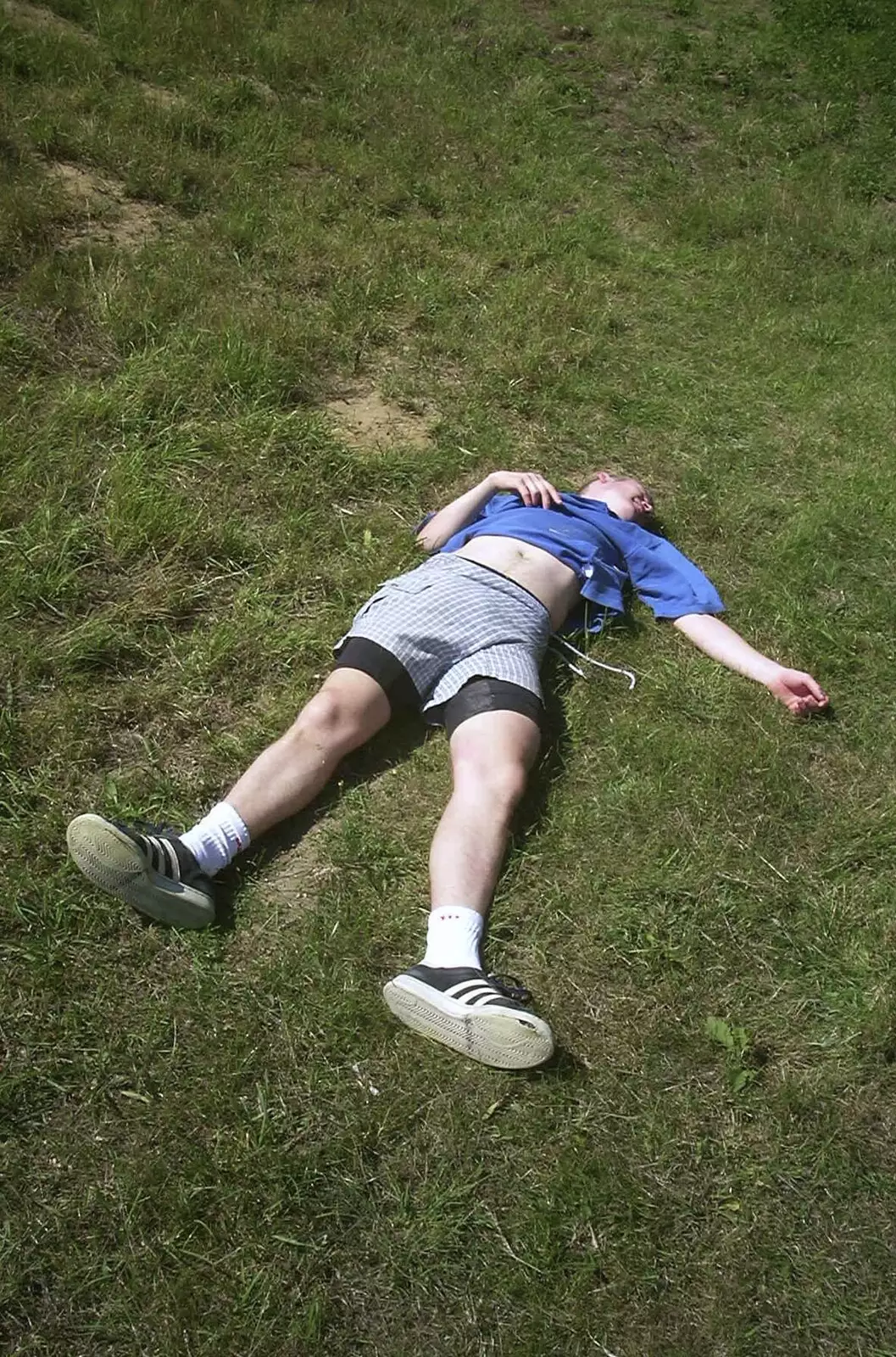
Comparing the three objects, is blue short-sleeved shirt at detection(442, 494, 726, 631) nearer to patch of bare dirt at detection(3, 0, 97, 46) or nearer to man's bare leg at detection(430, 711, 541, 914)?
man's bare leg at detection(430, 711, 541, 914)

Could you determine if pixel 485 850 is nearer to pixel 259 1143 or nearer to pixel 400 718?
pixel 400 718

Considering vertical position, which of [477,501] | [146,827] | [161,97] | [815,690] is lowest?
[146,827]

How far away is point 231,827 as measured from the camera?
298 centimetres

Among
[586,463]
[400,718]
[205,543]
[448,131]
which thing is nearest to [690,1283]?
[400,718]

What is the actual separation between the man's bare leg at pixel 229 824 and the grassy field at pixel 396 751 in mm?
108

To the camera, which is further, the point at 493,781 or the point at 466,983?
the point at 493,781

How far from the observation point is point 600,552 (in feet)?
13.6

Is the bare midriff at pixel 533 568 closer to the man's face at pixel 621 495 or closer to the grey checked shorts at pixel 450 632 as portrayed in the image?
the grey checked shorts at pixel 450 632

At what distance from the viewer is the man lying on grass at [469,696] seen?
2727mm

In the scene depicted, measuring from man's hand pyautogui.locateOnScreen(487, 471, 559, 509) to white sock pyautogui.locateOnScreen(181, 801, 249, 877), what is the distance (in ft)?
5.99

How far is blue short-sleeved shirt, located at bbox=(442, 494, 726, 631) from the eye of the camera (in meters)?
4.02

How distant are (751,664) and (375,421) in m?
2.14

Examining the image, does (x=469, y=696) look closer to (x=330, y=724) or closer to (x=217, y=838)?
(x=330, y=724)

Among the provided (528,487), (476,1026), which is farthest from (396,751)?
(528,487)
